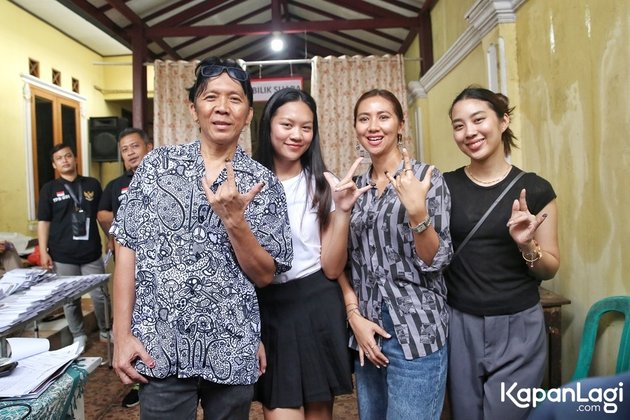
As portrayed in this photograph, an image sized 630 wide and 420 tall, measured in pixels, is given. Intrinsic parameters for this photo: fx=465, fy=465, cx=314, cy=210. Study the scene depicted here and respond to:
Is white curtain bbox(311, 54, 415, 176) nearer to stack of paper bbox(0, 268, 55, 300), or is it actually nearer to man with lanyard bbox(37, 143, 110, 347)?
man with lanyard bbox(37, 143, 110, 347)

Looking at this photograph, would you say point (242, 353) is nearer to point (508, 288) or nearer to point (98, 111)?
point (508, 288)

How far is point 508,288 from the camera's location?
1344 millimetres

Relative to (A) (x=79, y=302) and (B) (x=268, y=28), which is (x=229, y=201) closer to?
(A) (x=79, y=302)

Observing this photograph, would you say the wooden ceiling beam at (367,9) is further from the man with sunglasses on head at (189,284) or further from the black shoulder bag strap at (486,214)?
the man with sunglasses on head at (189,284)

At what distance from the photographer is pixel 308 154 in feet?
4.67

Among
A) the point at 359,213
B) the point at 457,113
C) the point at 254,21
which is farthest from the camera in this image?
the point at 254,21

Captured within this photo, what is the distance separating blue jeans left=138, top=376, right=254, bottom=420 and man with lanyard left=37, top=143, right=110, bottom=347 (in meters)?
2.62

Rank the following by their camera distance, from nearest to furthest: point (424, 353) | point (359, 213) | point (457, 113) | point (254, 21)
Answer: point (424, 353)
point (359, 213)
point (457, 113)
point (254, 21)

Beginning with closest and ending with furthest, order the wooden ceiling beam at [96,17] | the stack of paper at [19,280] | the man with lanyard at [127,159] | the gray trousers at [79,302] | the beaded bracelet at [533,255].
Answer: the beaded bracelet at [533,255] → the stack of paper at [19,280] → the man with lanyard at [127,159] → the gray trousers at [79,302] → the wooden ceiling beam at [96,17]

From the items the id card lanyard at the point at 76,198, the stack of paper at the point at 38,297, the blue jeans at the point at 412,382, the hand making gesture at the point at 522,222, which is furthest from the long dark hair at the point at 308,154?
the id card lanyard at the point at 76,198

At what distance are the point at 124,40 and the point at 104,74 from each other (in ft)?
6.55

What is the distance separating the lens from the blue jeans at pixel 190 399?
3.45 ft

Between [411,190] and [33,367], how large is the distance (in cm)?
105

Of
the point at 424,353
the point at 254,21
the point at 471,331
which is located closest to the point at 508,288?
the point at 471,331
